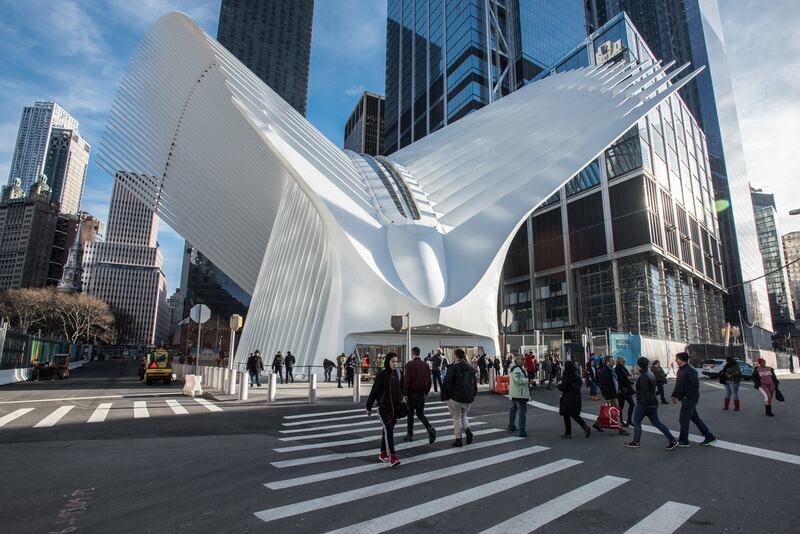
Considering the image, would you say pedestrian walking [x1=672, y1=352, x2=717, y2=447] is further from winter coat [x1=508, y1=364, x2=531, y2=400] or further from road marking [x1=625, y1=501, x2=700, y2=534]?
Result: road marking [x1=625, y1=501, x2=700, y2=534]

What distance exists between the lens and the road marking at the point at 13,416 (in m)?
9.93

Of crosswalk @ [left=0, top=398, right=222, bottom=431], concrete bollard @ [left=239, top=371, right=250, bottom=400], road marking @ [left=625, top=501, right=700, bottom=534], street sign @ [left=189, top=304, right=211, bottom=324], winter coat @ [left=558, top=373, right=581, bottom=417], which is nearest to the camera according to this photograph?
road marking @ [left=625, top=501, right=700, bottom=534]

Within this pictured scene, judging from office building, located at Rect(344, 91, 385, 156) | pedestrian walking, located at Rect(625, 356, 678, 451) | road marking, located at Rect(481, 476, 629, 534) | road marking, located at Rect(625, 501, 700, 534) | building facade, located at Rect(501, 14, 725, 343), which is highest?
office building, located at Rect(344, 91, 385, 156)

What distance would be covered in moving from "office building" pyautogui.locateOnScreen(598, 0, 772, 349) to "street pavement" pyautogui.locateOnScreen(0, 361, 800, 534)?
85337 millimetres

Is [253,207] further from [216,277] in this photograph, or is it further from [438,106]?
[216,277]

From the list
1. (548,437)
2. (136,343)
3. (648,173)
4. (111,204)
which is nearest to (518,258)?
(648,173)

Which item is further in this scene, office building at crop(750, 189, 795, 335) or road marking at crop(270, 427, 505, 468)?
office building at crop(750, 189, 795, 335)

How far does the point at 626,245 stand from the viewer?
162 ft

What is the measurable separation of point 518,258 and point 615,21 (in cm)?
3178

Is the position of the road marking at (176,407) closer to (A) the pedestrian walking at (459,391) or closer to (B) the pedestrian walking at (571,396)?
(A) the pedestrian walking at (459,391)

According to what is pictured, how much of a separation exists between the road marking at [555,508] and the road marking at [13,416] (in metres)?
10.5

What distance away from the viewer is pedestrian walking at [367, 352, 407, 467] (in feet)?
21.4

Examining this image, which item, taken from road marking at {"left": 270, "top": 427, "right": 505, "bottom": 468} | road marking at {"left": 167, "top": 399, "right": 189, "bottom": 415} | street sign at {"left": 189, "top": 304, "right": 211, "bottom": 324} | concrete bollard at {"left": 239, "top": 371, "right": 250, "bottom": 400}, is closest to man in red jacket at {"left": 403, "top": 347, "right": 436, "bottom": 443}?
road marking at {"left": 270, "top": 427, "right": 505, "bottom": 468}

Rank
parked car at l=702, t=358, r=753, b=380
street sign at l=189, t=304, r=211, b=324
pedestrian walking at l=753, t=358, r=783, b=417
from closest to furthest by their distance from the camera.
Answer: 1. pedestrian walking at l=753, t=358, r=783, b=417
2. street sign at l=189, t=304, r=211, b=324
3. parked car at l=702, t=358, r=753, b=380
